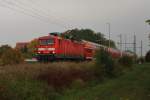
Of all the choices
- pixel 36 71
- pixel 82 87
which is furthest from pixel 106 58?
pixel 36 71

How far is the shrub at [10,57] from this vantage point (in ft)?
81.3

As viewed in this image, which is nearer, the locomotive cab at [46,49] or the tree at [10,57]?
the tree at [10,57]

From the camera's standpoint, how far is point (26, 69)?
18.2 m

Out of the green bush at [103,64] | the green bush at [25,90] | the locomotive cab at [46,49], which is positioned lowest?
the green bush at [25,90]

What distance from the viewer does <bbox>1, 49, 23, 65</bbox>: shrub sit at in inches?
976

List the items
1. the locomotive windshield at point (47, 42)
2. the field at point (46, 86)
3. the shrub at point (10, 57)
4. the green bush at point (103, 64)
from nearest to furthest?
1. the field at point (46, 86)
2. the shrub at point (10, 57)
3. the green bush at point (103, 64)
4. the locomotive windshield at point (47, 42)

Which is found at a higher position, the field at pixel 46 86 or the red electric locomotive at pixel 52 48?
the red electric locomotive at pixel 52 48

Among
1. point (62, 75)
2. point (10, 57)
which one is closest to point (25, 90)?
point (62, 75)

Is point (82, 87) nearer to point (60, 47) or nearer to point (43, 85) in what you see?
point (43, 85)

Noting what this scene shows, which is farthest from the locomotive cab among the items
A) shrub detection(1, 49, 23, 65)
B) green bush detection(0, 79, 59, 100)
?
green bush detection(0, 79, 59, 100)

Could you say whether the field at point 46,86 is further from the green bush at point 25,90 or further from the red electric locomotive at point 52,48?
the red electric locomotive at point 52,48

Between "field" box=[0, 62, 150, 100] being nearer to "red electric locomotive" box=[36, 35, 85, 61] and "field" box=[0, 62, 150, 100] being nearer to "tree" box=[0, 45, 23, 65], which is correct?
"tree" box=[0, 45, 23, 65]

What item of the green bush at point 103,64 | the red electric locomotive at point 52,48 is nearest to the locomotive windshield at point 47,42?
the red electric locomotive at point 52,48

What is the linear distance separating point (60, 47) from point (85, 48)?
1128cm
